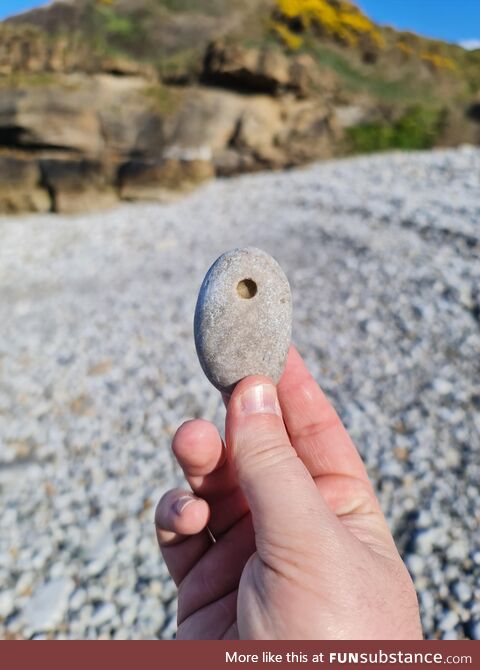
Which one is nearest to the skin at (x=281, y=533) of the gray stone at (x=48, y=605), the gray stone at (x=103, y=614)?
the gray stone at (x=103, y=614)

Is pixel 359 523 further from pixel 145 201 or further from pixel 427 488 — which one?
pixel 145 201

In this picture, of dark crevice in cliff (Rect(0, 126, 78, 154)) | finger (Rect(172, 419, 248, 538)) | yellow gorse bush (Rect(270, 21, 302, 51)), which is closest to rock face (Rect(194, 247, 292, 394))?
finger (Rect(172, 419, 248, 538))

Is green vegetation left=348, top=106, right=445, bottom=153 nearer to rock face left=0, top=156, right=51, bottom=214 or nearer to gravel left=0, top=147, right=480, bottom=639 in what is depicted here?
gravel left=0, top=147, right=480, bottom=639

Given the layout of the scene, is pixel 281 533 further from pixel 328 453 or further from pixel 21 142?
pixel 21 142

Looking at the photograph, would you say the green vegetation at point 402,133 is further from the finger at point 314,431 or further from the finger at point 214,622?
the finger at point 214,622

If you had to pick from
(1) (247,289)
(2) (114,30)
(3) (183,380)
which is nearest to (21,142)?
(2) (114,30)

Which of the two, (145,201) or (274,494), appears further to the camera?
(145,201)

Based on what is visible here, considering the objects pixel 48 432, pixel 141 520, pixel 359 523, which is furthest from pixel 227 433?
pixel 48 432
